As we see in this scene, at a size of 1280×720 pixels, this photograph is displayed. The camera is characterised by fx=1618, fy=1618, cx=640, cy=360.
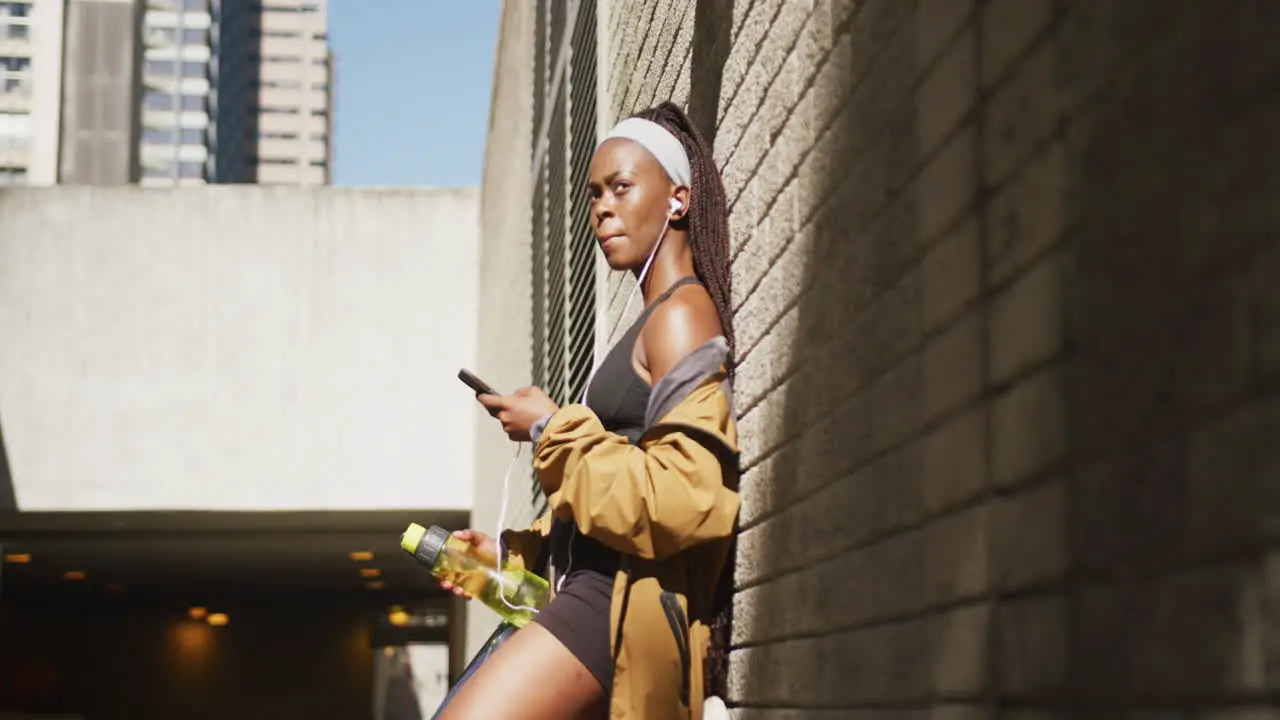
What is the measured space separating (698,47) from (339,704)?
77.0ft

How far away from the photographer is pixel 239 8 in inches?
5595

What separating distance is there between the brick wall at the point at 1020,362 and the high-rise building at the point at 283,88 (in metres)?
144

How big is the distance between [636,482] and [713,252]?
2.30 ft

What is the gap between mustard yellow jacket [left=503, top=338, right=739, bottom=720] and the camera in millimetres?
2344

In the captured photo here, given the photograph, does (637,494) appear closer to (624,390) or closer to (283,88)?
(624,390)

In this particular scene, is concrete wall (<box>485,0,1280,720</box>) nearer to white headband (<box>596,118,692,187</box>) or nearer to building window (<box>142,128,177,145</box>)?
white headband (<box>596,118,692,187</box>)

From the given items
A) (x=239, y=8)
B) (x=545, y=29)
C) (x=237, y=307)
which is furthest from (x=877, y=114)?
(x=239, y=8)

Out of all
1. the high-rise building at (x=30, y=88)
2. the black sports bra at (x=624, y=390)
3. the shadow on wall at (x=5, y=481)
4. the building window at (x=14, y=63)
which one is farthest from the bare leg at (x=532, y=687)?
the building window at (x=14, y=63)

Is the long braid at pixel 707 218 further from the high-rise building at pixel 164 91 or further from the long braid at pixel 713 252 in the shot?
the high-rise building at pixel 164 91

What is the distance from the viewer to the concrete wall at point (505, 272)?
372 inches

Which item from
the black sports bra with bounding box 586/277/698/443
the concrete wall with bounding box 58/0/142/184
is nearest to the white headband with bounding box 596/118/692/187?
the black sports bra with bounding box 586/277/698/443

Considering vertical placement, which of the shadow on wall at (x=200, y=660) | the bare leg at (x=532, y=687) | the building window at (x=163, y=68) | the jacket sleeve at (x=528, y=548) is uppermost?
the building window at (x=163, y=68)

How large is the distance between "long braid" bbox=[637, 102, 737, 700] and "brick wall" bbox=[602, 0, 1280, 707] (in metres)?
0.24

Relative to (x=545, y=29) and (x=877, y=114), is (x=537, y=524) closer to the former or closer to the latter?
(x=877, y=114)
